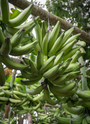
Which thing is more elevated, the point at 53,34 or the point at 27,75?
the point at 53,34

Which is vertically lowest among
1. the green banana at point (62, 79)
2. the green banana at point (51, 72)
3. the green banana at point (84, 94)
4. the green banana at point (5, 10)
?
the green banana at point (84, 94)

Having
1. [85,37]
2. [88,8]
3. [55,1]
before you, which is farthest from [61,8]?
[85,37]

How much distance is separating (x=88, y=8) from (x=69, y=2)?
0.38 metres

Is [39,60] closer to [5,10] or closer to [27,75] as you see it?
[27,75]

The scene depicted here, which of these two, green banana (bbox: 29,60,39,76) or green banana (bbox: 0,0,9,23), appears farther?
green banana (bbox: 29,60,39,76)

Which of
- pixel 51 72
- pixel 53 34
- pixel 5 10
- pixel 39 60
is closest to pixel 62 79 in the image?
pixel 51 72

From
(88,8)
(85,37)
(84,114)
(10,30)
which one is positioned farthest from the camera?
(88,8)

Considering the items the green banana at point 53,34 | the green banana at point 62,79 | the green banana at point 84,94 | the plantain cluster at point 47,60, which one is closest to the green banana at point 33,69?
the plantain cluster at point 47,60

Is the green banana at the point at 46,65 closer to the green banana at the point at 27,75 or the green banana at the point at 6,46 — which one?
the green banana at the point at 27,75

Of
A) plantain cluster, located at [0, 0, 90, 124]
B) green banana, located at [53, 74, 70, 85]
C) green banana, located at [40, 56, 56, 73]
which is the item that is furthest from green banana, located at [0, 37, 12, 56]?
green banana, located at [53, 74, 70, 85]

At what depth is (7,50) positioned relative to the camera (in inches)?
20.6

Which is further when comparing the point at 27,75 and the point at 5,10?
the point at 27,75

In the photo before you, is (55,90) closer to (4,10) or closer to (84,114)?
(84,114)

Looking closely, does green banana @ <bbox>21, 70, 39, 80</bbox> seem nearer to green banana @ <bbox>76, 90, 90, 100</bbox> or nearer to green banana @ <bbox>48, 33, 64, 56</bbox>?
green banana @ <bbox>48, 33, 64, 56</bbox>
